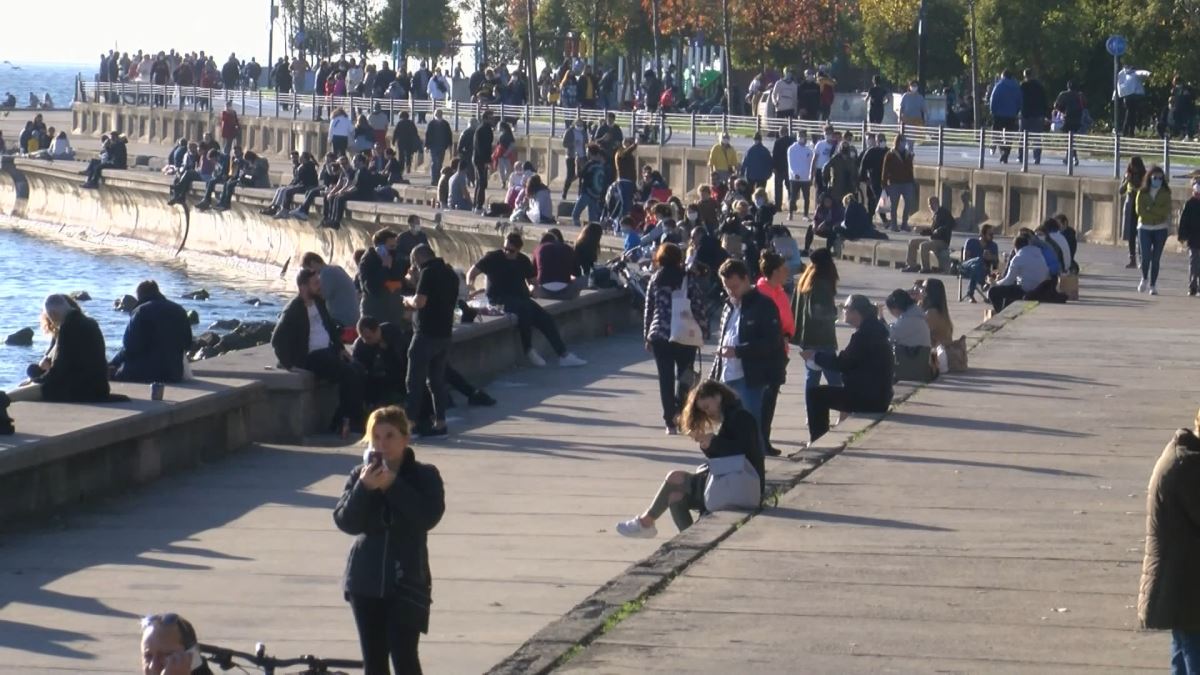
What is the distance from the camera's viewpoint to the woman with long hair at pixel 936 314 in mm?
19062

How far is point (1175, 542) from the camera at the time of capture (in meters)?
7.46

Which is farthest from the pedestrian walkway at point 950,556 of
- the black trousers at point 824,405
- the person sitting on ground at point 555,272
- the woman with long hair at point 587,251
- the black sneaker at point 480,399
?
the woman with long hair at point 587,251

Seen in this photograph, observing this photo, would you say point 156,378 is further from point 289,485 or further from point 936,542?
point 936,542

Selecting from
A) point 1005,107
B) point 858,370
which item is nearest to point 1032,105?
point 1005,107

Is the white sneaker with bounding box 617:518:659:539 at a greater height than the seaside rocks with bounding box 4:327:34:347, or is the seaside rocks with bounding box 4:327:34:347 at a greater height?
the white sneaker with bounding box 617:518:659:539

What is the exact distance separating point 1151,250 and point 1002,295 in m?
2.68

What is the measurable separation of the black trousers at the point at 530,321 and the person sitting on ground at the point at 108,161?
39687mm

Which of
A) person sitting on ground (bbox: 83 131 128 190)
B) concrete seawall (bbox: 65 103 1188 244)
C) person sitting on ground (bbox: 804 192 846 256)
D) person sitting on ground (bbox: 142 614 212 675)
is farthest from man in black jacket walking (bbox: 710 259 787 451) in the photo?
person sitting on ground (bbox: 83 131 128 190)

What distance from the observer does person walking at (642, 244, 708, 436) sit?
661 inches

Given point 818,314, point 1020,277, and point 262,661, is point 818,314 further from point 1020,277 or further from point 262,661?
point 262,661

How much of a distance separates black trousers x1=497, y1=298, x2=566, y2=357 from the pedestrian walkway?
5173mm

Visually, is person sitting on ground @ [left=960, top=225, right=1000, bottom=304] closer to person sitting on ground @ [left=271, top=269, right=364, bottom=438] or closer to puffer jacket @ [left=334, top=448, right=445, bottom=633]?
person sitting on ground @ [left=271, top=269, right=364, bottom=438]

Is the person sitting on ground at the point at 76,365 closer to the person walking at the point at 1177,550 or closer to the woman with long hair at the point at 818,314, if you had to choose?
the woman with long hair at the point at 818,314

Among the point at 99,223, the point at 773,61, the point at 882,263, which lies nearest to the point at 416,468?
the point at 882,263
